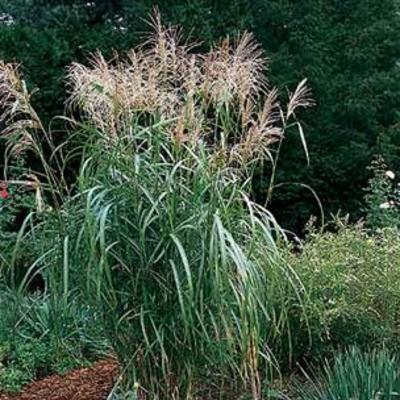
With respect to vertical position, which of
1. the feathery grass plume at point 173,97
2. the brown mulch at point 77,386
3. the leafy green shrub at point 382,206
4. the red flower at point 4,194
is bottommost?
the brown mulch at point 77,386

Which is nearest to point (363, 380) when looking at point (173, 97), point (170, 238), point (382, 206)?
point (170, 238)

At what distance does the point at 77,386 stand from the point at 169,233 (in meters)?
1.40

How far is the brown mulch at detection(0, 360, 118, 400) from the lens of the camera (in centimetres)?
421

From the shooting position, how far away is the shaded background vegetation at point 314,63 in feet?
26.2

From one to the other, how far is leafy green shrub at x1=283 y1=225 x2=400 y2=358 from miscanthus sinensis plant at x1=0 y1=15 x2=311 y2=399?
26.2 inches

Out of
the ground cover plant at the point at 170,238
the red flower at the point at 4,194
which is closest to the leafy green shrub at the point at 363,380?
the ground cover plant at the point at 170,238

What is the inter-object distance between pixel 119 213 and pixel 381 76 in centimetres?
520

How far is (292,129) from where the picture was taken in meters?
7.93

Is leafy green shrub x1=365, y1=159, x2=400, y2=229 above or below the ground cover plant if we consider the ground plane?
below

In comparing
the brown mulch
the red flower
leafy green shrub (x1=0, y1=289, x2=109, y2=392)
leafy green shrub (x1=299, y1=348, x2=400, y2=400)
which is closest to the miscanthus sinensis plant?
leafy green shrub (x1=299, y1=348, x2=400, y2=400)

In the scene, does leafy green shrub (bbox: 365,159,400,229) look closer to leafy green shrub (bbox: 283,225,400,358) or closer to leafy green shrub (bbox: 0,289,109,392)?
leafy green shrub (bbox: 283,225,400,358)

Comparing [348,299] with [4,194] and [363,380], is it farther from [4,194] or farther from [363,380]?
[4,194]

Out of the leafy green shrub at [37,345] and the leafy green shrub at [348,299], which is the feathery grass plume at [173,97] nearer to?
the leafy green shrub at [348,299]

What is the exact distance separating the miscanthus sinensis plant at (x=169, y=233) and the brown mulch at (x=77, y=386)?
63 cm
